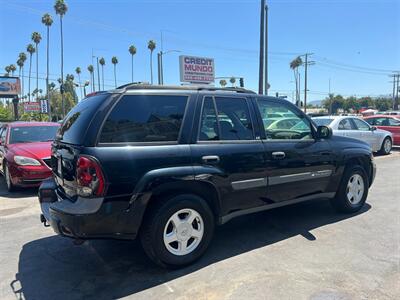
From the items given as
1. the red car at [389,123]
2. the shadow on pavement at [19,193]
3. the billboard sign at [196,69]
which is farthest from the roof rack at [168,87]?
the billboard sign at [196,69]

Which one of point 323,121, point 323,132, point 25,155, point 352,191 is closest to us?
point 323,132

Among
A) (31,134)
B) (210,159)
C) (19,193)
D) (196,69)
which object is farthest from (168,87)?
(196,69)

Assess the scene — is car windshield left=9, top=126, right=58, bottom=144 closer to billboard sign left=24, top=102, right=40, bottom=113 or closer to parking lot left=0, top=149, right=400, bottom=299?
parking lot left=0, top=149, right=400, bottom=299

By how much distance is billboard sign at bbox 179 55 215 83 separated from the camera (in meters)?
18.9

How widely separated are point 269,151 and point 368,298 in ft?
6.12

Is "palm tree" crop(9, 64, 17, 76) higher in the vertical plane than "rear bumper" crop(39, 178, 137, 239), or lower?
higher

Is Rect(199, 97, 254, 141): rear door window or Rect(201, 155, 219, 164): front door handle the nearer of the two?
Rect(201, 155, 219, 164): front door handle

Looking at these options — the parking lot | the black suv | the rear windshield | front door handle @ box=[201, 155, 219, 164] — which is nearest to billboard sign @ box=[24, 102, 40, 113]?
the parking lot

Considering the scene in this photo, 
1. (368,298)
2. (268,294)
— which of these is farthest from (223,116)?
(368,298)

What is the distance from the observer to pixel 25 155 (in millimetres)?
7078

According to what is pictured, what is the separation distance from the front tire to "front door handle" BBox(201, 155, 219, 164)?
0.39 metres

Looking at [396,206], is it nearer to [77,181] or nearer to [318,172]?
[318,172]

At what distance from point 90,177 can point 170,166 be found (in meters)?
0.76

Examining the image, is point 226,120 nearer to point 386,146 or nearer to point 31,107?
point 386,146
